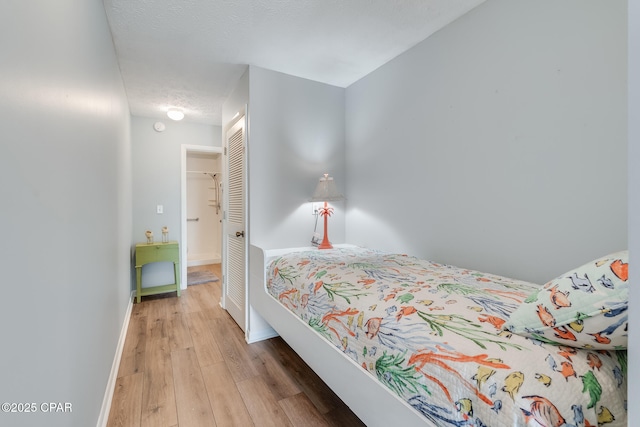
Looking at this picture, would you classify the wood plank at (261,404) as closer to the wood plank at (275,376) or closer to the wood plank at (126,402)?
the wood plank at (275,376)

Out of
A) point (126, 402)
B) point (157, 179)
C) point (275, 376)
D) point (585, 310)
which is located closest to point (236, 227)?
point (275, 376)

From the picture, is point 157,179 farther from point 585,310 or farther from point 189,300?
point 585,310

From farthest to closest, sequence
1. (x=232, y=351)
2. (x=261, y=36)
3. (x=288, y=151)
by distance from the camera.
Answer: (x=288, y=151)
(x=232, y=351)
(x=261, y=36)

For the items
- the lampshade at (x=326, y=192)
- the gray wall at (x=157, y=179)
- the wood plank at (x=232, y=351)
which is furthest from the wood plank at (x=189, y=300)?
the lampshade at (x=326, y=192)

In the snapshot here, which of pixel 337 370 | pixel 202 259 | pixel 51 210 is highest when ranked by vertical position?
pixel 51 210

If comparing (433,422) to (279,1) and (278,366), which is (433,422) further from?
(279,1)

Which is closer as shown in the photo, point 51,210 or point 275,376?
point 51,210

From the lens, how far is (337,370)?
1275 mm

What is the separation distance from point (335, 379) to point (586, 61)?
1.92 m

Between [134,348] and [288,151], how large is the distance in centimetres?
216

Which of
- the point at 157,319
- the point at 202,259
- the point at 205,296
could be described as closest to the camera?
the point at 157,319

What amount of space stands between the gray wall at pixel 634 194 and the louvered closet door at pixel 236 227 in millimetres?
2389

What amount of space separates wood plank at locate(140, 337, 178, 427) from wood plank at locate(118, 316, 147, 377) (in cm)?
5

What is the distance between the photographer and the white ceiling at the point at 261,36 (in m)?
1.75
